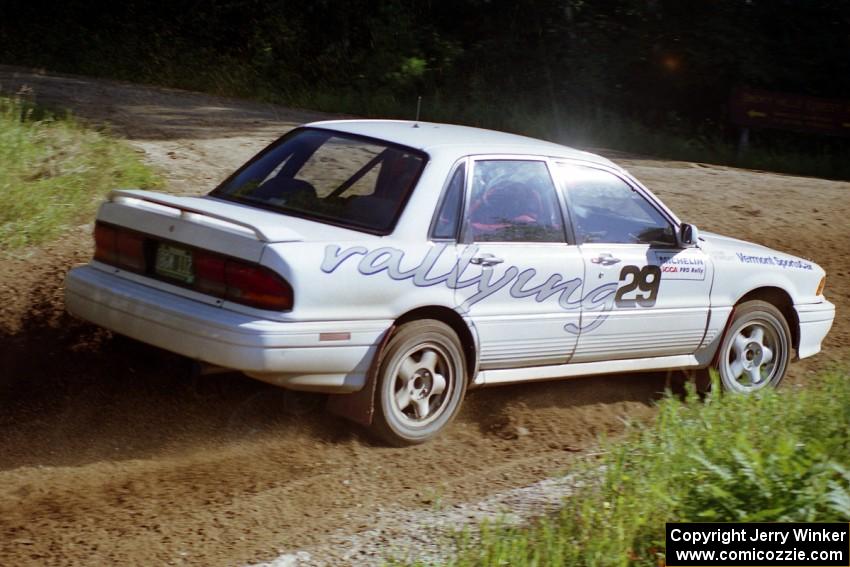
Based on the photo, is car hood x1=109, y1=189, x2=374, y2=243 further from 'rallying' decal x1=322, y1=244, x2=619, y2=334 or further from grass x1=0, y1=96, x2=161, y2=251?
grass x1=0, y1=96, x2=161, y2=251

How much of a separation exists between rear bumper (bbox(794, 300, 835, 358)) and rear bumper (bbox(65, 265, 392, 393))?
3520 millimetres

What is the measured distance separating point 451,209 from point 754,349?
9.16ft

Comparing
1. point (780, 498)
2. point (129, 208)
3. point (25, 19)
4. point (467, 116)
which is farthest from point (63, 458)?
point (25, 19)

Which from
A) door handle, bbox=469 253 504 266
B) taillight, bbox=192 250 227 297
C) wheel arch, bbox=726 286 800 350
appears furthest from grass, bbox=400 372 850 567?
wheel arch, bbox=726 286 800 350

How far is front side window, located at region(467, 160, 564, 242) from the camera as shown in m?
6.19

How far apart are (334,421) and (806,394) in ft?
8.28

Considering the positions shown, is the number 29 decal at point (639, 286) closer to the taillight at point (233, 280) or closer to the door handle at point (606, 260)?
the door handle at point (606, 260)

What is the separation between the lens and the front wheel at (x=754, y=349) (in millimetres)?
7516

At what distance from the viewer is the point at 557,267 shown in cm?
638

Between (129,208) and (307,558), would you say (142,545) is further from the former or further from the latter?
(129,208)

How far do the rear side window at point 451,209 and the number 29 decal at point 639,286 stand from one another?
3.98ft

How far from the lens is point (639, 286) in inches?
268

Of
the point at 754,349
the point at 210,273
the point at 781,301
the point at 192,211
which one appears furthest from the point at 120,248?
the point at 781,301

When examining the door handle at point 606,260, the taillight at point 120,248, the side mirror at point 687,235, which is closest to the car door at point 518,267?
the door handle at point 606,260
